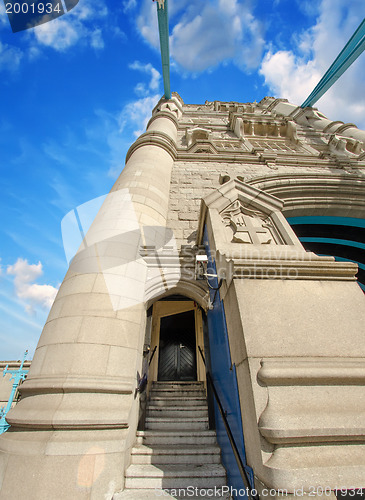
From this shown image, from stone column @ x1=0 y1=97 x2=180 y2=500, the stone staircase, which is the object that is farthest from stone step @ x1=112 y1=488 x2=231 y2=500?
stone column @ x1=0 y1=97 x2=180 y2=500

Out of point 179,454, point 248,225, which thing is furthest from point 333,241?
point 179,454

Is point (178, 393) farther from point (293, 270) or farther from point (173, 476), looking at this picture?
point (293, 270)

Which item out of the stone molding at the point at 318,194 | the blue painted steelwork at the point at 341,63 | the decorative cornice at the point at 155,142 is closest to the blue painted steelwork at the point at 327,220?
the stone molding at the point at 318,194

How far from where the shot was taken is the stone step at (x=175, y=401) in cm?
499

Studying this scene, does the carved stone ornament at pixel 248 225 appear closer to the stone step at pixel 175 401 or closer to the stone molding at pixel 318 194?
the stone molding at pixel 318 194

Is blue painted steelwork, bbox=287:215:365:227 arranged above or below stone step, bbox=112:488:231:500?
above

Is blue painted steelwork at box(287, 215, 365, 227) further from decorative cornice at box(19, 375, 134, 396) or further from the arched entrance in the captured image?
decorative cornice at box(19, 375, 134, 396)

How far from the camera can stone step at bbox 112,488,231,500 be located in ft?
6.86

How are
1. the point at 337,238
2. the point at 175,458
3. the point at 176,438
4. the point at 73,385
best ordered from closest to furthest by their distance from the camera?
1. the point at 73,385
2. the point at 175,458
3. the point at 176,438
4. the point at 337,238

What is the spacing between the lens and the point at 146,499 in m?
2.07

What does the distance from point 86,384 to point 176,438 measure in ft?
6.92

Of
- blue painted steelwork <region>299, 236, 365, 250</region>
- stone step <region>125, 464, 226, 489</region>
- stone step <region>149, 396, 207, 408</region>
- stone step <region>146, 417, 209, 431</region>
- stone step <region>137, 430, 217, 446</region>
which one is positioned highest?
blue painted steelwork <region>299, 236, 365, 250</region>

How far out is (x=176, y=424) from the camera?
4.01m

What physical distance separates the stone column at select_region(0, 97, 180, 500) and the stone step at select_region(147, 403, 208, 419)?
6.55ft
